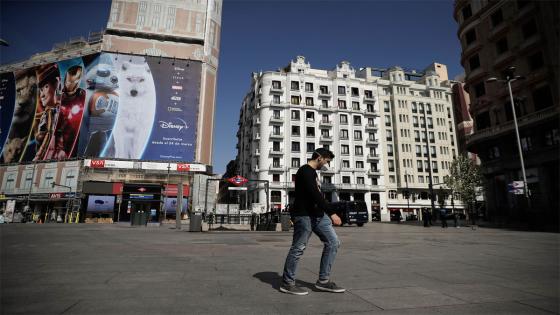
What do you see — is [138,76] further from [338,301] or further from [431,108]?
[431,108]

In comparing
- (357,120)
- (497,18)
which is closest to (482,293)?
(497,18)

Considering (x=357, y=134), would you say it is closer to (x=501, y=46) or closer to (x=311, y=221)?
(x=501, y=46)

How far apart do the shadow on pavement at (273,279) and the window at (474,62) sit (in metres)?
32.6

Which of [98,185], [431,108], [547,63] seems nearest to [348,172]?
[431,108]

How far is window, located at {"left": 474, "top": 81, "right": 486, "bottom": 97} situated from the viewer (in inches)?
1109

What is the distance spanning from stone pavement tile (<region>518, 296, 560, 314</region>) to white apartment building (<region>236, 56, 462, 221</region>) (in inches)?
1788

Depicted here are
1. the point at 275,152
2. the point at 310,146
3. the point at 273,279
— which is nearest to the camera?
the point at 273,279

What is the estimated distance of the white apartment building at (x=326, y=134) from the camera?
50.9 metres

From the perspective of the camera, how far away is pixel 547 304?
2865 millimetres

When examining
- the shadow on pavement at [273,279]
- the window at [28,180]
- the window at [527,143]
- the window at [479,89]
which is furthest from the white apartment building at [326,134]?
the shadow on pavement at [273,279]

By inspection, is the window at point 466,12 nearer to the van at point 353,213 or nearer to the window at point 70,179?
A: the van at point 353,213

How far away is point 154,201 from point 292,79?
105 feet

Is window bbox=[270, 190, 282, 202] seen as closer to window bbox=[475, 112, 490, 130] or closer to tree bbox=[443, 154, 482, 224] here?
tree bbox=[443, 154, 482, 224]

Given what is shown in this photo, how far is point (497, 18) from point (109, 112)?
41.7 meters
